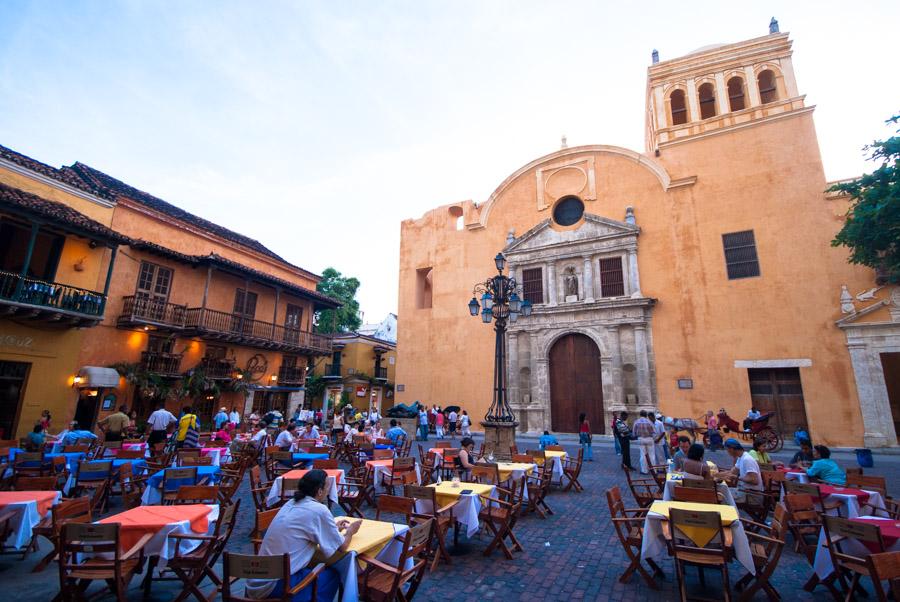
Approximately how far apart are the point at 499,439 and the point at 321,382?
76.1 ft

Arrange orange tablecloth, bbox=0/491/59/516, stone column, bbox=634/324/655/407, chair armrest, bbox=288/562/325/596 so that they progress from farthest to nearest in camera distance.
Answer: stone column, bbox=634/324/655/407 → orange tablecloth, bbox=0/491/59/516 → chair armrest, bbox=288/562/325/596

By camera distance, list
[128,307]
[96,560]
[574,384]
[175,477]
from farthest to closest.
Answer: [574,384]
[128,307]
[175,477]
[96,560]

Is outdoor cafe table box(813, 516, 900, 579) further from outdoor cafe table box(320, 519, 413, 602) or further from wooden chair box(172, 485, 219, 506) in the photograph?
wooden chair box(172, 485, 219, 506)

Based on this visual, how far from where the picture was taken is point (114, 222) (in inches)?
646

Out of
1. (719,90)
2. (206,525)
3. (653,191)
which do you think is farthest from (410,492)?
(719,90)

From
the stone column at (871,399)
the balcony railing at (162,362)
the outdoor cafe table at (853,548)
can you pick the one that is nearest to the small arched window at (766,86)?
the stone column at (871,399)

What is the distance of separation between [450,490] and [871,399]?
1648 cm

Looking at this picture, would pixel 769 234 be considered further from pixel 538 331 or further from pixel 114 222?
pixel 114 222

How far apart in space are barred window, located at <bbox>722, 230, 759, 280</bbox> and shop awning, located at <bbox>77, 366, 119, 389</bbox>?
75.3 ft

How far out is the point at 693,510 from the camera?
434cm

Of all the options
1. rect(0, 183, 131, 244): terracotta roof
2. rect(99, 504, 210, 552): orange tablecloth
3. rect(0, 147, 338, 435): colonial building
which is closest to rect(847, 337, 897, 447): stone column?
rect(99, 504, 210, 552): orange tablecloth

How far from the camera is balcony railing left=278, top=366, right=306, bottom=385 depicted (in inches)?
860

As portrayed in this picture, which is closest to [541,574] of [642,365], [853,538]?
[853,538]

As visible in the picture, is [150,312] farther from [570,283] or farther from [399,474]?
[570,283]
